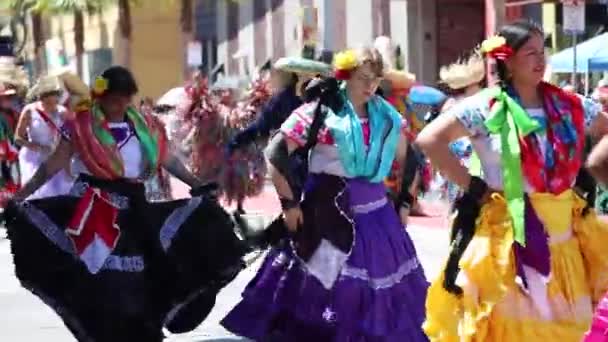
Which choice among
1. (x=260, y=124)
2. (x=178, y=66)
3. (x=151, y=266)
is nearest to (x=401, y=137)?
(x=151, y=266)

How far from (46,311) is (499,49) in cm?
605

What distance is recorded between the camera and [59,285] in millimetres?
8211

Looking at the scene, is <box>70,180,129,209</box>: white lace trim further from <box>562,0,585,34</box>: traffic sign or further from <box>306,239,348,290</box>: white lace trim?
<box>562,0,585,34</box>: traffic sign

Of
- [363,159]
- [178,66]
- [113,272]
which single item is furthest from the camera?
[178,66]

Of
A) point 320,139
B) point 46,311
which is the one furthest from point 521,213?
point 46,311

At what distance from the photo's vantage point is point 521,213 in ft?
19.3

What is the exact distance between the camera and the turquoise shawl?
7.59 meters

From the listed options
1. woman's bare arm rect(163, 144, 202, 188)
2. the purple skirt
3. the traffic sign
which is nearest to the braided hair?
the purple skirt

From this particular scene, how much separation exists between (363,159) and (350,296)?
0.65 meters

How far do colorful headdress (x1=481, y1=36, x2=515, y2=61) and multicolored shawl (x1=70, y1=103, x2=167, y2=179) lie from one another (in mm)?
2792

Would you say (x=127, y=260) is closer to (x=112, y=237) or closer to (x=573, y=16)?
(x=112, y=237)

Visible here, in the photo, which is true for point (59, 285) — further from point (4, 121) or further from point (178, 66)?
point (178, 66)

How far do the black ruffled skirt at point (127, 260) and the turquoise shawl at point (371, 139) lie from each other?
1.12m

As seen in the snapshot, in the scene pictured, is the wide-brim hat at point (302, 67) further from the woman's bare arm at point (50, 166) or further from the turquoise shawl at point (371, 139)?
the turquoise shawl at point (371, 139)
